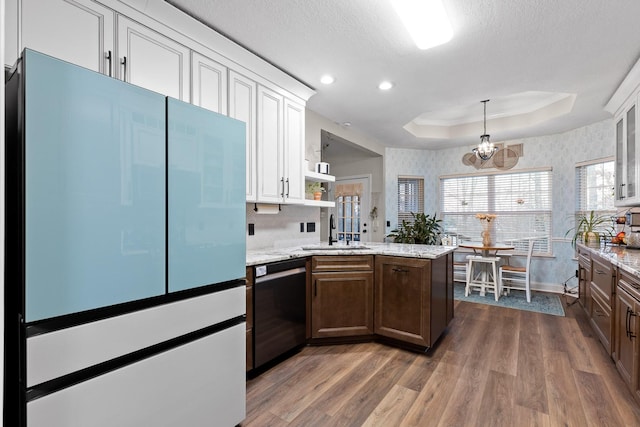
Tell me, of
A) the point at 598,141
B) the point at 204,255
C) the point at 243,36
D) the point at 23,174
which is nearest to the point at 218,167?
the point at 204,255

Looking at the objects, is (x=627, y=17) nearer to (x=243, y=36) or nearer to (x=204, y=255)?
(x=243, y=36)

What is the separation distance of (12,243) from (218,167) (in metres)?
0.84

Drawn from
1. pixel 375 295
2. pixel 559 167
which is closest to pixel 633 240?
pixel 559 167

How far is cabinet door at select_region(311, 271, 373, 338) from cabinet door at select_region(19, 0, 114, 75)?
2.14m

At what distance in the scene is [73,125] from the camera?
3.70 ft

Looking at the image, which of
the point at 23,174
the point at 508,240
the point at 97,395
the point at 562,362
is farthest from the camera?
the point at 508,240

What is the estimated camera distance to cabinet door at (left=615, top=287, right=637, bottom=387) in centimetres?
202

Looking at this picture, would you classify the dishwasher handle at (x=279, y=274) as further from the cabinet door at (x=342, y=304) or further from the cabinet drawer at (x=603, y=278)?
the cabinet drawer at (x=603, y=278)

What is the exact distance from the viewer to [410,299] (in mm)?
2781

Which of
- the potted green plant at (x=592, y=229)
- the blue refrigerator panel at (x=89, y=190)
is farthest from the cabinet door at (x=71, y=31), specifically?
the potted green plant at (x=592, y=229)

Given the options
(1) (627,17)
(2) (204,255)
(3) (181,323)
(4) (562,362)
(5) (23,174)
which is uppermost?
(1) (627,17)

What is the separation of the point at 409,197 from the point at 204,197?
16.5 feet

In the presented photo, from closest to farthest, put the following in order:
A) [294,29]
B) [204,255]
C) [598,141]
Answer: [204,255], [294,29], [598,141]

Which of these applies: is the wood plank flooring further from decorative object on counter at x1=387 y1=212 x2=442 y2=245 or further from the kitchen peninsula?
decorative object on counter at x1=387 y1=212 x2=442 y2=245
